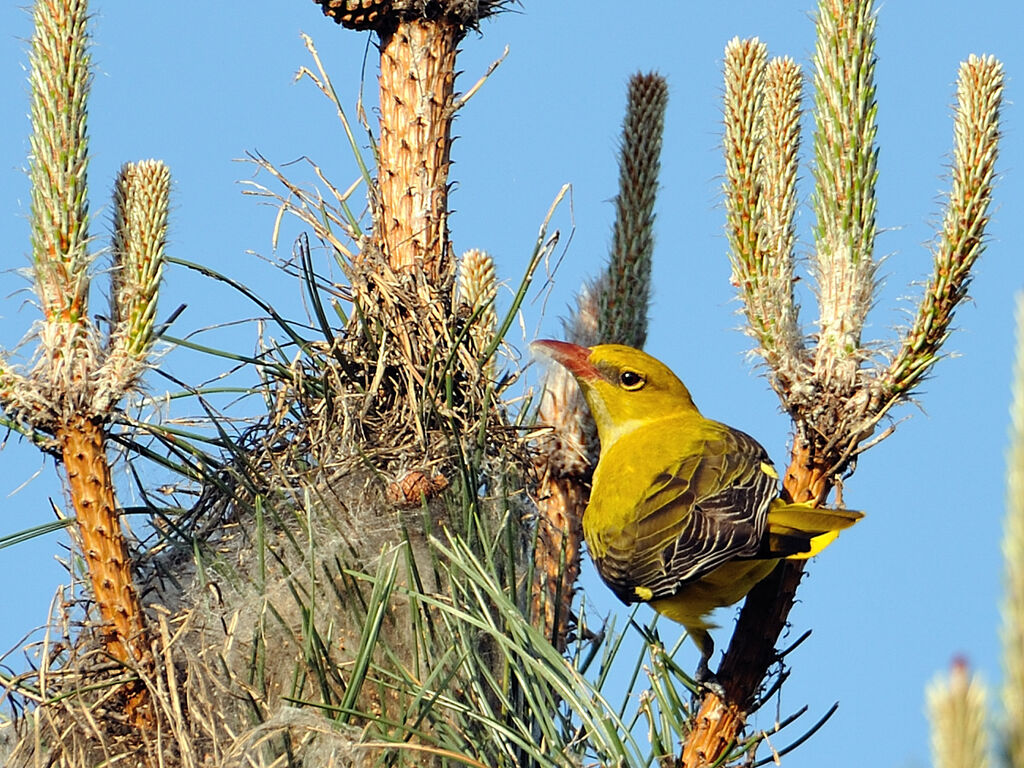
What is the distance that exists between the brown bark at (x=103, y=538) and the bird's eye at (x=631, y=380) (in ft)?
5.27

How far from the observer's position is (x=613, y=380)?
12.5ft

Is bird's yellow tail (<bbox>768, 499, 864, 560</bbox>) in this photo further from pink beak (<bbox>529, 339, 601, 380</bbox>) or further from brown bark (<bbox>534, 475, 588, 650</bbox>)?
pink beak (<bbox>529, 339, 601, 380</bbox>)

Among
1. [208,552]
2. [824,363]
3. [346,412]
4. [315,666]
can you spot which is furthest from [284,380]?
[824,363]

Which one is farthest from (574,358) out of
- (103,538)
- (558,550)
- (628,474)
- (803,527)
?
(103,538)

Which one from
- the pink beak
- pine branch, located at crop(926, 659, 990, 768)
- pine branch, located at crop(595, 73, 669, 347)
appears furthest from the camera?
pine branch, located at crop(595, 73, 669, 347)

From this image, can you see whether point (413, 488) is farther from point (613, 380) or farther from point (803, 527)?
point (803, 527)

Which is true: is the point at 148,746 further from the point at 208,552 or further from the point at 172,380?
the point at 172,380

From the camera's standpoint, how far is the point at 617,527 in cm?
336

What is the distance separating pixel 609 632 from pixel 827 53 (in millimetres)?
1504

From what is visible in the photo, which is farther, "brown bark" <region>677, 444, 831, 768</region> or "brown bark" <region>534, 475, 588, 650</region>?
"brown bark" <region>534, 475, 588, 650</region>

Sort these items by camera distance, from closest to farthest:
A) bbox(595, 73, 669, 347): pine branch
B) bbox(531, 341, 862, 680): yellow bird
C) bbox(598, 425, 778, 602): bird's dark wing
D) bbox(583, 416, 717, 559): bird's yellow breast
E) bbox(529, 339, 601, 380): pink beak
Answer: bbox(531, 341, 862, 680): yellow bird < bbox(598, 425, 778, 602): bird's dark wing < bbox(583, 416, 717, 559): bird's yellow breast < bbox(529, 339, 601, 380): pink beak < bbox(595, 73, 669, 347): pine branch

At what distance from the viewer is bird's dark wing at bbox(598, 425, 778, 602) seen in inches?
120

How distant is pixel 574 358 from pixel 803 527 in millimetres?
1166

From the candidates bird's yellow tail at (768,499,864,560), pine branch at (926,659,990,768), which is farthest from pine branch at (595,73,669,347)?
pine branch at (926,659,990,768)
